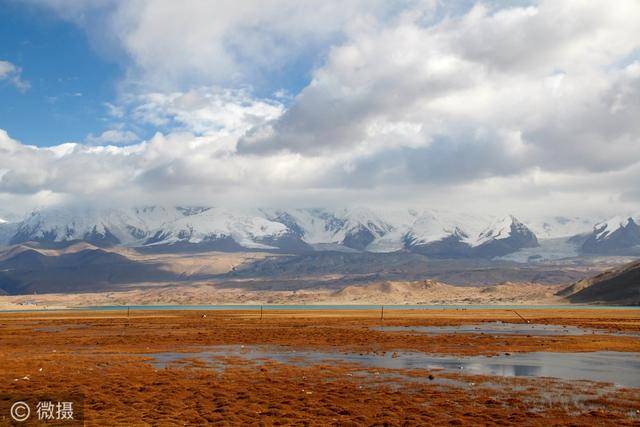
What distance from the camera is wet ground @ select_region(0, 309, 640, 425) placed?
94.0ft

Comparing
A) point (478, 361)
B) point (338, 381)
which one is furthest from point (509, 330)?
point (338, 381)

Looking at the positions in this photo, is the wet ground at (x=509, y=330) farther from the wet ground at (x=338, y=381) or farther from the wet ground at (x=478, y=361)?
the wet ground at (x=478, y=361)

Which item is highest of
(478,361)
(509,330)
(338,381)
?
(338,381)

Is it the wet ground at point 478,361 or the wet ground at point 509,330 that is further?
the wet ground at point 509,330

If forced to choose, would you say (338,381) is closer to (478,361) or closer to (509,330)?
(478,361)

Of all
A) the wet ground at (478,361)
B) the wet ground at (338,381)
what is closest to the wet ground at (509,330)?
the wet ground at (338,381)

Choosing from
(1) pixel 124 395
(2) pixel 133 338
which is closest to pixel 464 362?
(1) pixel 124 395

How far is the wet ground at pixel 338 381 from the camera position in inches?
1128

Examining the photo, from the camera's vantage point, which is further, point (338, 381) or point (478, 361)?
point (478, 361)

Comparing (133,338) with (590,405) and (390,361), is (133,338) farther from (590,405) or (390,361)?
(590,405)

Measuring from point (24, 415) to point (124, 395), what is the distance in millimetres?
6386

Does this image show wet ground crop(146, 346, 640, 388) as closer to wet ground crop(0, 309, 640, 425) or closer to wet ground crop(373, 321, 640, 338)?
wet ground crop(0, 309, 640, 425)

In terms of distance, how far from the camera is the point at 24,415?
2789 centimetres

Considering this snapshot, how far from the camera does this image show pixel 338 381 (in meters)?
38.6
